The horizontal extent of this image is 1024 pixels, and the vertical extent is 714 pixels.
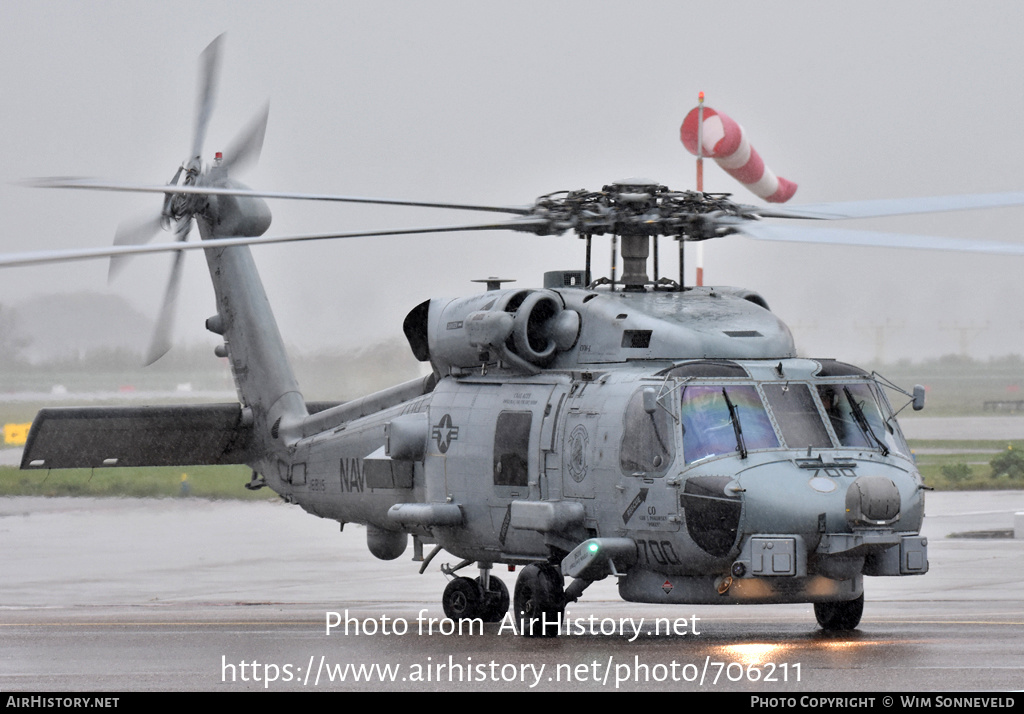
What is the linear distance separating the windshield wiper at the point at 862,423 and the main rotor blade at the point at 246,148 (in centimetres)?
797

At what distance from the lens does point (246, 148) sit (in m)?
18.5

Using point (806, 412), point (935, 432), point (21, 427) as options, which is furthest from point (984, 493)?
point (806, 412)

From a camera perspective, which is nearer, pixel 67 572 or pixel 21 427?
pixel 67 572

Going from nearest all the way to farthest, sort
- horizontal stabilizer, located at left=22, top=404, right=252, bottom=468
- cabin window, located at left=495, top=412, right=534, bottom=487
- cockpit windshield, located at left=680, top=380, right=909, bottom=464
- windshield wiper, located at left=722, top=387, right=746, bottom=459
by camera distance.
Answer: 1. windshield wiper, located at left=722, top=387, right=746, bottom=459
2. cockpit windshield, located at left=680, top=380, right=909, bottom=464
3. cabin window, located at left=495, top=412, right=534, bottom=487
4. horizontal stabilizer, located at left=22, top=404, right=252, bottom=468

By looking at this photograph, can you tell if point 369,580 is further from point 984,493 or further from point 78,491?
point 984,493

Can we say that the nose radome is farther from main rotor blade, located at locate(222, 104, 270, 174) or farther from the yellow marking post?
the yellow marking post

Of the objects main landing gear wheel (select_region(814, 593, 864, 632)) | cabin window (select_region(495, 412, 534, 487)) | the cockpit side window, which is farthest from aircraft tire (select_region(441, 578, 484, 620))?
the cockpit side window

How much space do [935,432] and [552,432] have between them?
3232 cm

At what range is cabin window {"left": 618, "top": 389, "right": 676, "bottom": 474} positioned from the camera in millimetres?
13062

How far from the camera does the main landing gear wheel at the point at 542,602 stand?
13883 millimetres

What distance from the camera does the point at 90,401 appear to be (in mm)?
27516

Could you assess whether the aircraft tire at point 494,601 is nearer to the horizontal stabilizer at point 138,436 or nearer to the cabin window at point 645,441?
the cabin window at point 645,441

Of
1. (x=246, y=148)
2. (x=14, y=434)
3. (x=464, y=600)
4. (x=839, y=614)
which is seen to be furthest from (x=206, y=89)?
(x=14, y=434)

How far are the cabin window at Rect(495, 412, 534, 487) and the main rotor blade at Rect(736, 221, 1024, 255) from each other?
2656 millimetres
